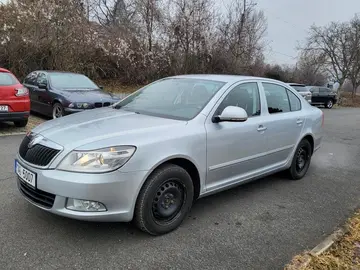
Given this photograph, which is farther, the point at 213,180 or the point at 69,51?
the point at 69,51

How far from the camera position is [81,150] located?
279 centimetres

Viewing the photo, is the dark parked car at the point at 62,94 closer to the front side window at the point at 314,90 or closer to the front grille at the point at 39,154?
the front grille at the point at 39,154

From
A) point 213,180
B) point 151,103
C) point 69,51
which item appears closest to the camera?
point 213,180

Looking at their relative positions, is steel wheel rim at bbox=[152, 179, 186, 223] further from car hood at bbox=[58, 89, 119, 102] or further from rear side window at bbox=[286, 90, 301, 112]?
car hood at bbox=[58, 89, 119, 102]

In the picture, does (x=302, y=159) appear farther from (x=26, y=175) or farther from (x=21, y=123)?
(x=21, y=123)

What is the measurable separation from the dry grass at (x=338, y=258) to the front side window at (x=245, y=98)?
5.54 feet

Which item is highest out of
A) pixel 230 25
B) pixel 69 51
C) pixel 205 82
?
pixel 230 25

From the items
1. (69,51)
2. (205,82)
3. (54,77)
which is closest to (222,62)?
(69,51)

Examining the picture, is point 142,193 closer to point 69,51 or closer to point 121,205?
point 121,205

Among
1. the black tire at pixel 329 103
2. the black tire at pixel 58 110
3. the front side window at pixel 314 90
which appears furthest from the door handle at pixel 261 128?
the black tire at pixel 329 103

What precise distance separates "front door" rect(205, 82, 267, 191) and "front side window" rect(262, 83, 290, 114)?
0.79 ft

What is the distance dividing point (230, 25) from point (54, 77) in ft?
55.1

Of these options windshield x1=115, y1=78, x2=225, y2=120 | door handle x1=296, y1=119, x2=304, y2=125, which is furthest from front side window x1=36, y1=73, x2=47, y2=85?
door handle x1=296, y1=119, x2=304, y2=125

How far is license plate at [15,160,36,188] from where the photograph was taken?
116 inches
